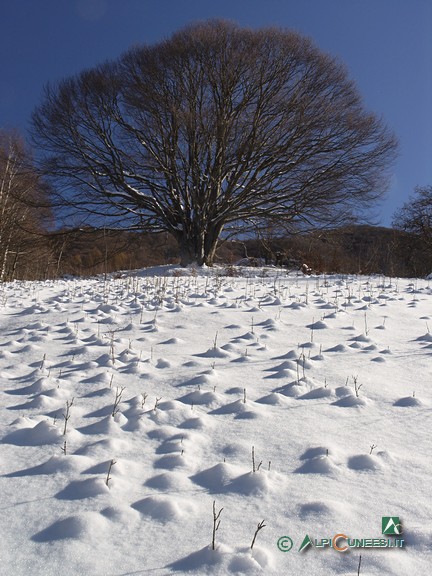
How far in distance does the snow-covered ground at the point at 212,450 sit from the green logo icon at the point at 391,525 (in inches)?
0.9

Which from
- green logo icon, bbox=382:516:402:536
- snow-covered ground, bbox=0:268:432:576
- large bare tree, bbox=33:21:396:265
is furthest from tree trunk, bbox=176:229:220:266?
green logo icon, bbox=382:516:402:536

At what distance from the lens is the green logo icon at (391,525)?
5.62ft

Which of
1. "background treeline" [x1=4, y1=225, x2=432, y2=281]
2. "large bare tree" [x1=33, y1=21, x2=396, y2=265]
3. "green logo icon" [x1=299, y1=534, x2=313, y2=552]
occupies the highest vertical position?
"large bare tree" [x1=33, y1=21, x2=396, y2=265]

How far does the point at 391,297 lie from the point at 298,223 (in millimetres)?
10688

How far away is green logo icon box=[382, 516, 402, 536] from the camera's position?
1.71 meters

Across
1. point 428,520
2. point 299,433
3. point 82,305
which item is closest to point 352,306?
point 82,305

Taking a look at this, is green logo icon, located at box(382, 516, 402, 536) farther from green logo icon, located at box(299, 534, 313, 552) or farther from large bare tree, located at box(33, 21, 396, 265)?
large bare tree, located at box(33, 21, 396, 265)

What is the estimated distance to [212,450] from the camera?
2.41 m

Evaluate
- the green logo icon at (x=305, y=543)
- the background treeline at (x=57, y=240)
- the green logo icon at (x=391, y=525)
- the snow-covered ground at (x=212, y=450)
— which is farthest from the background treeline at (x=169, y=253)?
the green logo icon at (x=305, y=543)

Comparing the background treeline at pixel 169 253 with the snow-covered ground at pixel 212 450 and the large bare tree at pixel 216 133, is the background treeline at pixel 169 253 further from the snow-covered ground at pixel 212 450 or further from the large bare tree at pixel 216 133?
the snow-covered ground at pixel 212 450

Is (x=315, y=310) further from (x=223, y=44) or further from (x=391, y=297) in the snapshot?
(x=223, y=44)

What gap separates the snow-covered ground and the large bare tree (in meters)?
12.2

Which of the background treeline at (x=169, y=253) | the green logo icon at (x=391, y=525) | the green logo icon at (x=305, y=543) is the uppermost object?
the background treeline at (x=169, y=253)

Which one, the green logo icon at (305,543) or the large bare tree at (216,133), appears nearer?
the green logo icon at (305,543)
